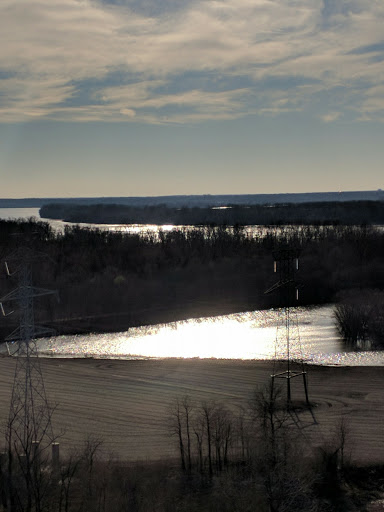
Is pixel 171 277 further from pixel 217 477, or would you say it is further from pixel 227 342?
pixel 217 477

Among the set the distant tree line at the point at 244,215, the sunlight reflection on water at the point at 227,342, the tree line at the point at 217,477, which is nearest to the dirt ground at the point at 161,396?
the tree line at the point at 217,477

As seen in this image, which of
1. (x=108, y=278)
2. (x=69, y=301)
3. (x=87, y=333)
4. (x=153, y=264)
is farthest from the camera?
(x=153, y=264)

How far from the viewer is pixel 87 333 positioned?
3375 centimetres

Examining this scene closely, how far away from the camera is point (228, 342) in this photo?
102 ft

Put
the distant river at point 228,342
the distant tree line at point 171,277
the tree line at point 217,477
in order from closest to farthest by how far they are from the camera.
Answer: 1. the tree line at point 217,477
2. the distant river at point 228,342
3. the distant tree line at point 171,277

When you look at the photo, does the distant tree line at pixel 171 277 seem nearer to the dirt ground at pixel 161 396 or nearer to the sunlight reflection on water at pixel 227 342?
the sunlight reflection on water at pixel 227 342

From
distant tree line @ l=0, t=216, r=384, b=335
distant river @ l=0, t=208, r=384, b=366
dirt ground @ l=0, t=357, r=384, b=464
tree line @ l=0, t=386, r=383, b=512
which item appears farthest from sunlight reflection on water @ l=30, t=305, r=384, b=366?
tree line @ l=0, t=386, r=383, b=512

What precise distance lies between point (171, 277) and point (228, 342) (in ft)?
49.1

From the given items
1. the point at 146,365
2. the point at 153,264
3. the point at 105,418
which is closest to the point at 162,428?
the point at 105,418

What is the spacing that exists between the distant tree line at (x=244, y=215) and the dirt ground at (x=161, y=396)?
2837 inches

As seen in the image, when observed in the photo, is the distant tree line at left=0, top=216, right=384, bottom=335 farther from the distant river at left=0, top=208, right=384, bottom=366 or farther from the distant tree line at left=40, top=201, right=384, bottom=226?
the distant tree line at left=40, top=201, right=384, bottom=226

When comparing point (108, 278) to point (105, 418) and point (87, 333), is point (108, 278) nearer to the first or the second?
point (87, 333)

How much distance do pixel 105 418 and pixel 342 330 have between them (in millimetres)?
15587

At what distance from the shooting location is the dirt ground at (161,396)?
1744 centimetres
